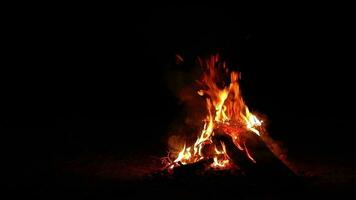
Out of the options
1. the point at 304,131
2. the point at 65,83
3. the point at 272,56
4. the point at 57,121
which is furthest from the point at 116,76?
the point at 304,131

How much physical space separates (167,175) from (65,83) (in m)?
8.11

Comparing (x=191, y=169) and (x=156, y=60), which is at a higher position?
(x=156, y=60)

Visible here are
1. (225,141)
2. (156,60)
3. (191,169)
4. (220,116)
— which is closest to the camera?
(191,169)

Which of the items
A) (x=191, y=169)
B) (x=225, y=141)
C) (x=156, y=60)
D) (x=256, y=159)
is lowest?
(x=191, y=169)

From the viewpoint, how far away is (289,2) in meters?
14.0

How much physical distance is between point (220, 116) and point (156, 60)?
21.8ft

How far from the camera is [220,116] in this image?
310 inches

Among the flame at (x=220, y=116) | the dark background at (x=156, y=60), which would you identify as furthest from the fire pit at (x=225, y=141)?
the dark background at (x=156, y=60)

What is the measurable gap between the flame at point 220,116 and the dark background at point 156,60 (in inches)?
131

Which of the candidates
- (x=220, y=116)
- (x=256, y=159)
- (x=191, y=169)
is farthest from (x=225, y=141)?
(x=220, y=116)

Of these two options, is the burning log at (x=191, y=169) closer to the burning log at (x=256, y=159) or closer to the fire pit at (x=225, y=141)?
the fire pit at (x=225, y=141)

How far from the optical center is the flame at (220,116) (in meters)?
7.35

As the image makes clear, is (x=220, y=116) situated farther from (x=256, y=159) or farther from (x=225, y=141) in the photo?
(x=256, y=159)

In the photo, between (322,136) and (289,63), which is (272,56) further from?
(322,136)
